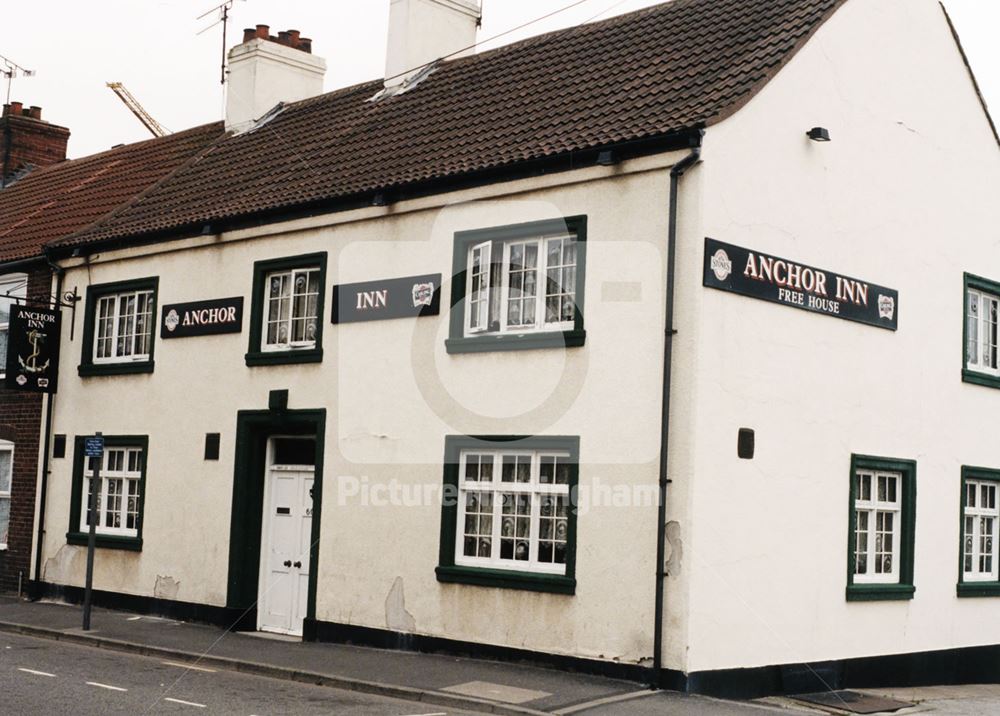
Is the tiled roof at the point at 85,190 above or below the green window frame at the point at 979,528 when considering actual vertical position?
above

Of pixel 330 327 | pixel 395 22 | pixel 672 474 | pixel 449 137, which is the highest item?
pixel 395 22

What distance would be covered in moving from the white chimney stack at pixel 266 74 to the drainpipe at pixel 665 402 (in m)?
11.9

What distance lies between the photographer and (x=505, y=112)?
674 inches

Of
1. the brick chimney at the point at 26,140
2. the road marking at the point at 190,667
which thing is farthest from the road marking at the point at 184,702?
the brick chimney at the point at 26,140

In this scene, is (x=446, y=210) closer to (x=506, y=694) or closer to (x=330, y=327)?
(x=330, y=327)

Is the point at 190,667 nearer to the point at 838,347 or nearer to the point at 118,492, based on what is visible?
the point at 118,492

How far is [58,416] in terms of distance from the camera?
2133 cm

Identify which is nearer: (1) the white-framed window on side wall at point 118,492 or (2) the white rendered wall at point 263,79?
(1) the white-framed window on side wall at point 118,492

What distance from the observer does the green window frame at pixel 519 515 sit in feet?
46.3

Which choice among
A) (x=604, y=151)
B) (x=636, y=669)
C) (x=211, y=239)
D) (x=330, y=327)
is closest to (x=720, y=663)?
(x=636, y=669)

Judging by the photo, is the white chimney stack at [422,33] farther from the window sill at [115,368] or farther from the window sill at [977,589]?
the window sill at [977,589]

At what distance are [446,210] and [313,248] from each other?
8.23ft

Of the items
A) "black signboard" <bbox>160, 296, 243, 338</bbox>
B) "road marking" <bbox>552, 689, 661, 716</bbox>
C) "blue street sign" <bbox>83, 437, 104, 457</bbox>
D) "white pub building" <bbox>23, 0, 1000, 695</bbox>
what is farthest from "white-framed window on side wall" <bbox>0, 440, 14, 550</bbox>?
"road marking" <bbox>552, 689, 661, 716</bbox>

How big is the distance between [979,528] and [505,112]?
8.51 m
